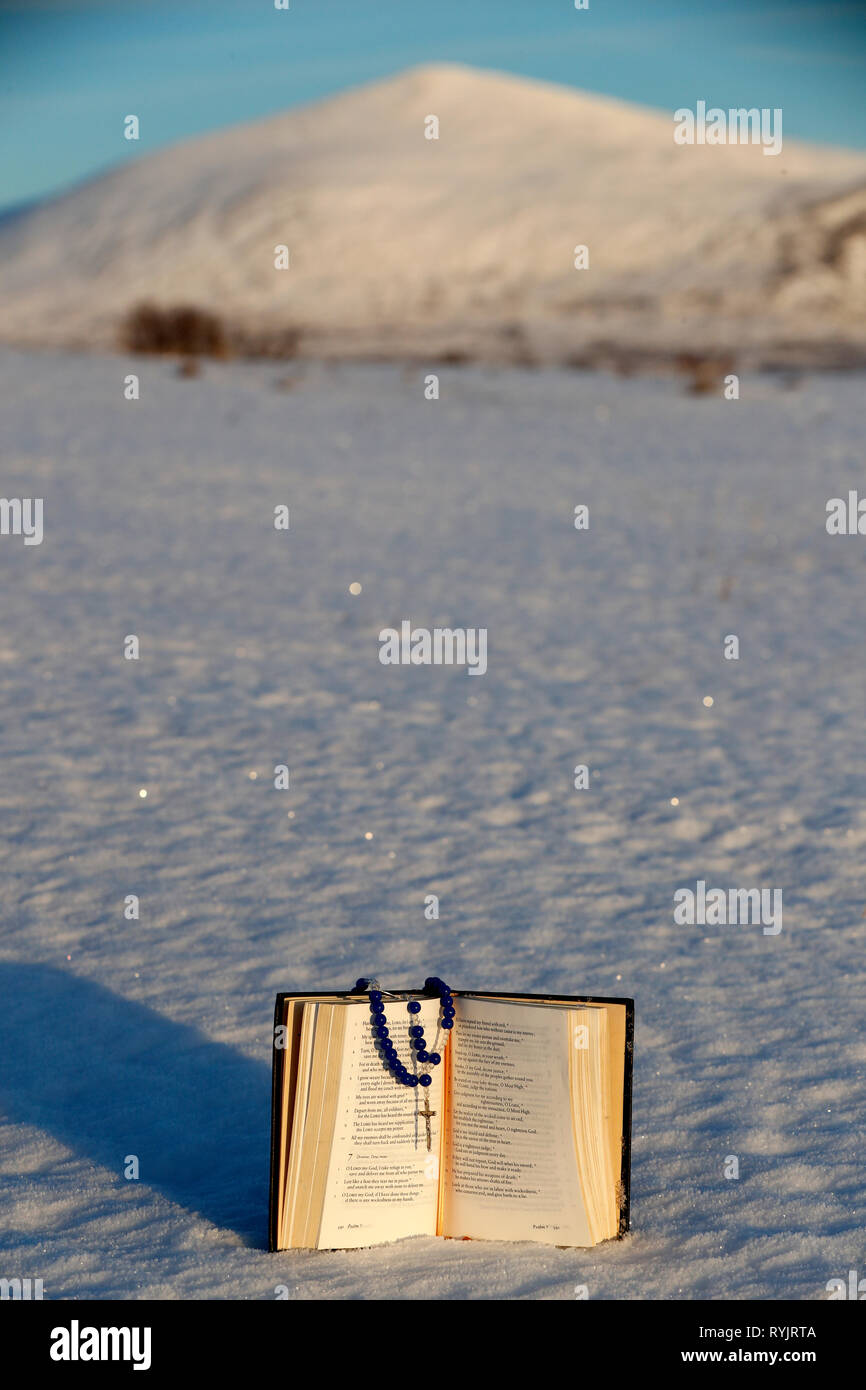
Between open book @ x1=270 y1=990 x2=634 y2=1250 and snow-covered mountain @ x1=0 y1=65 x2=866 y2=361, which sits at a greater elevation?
snow-covered mountain @ x1=0 y1=65 x2=866 y2=361

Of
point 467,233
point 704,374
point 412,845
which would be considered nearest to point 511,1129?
point 412,845

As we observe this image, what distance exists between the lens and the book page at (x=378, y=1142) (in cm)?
289

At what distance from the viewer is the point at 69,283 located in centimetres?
6625

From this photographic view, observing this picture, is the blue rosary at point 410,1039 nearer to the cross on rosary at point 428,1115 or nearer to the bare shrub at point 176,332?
the cross on rosary at point 428,1115

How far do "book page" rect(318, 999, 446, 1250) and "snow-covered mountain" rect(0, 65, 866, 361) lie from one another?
3967 centimetres

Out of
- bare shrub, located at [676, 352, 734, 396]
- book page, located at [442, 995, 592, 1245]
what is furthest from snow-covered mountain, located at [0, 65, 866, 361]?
book page, located at [442, 995, 592, 1245]

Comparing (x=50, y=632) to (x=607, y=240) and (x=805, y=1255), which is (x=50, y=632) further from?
(x=607, y=240)

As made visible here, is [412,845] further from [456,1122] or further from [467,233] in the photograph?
[467,233]

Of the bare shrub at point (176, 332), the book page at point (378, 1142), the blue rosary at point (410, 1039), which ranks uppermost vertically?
the bare shrub at point (176, 332)

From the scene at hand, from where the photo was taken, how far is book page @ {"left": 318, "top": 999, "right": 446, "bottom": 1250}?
289 centimetres

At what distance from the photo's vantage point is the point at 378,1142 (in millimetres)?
2900

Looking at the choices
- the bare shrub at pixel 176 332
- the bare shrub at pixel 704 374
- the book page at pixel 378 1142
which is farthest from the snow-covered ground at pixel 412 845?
the bare shrub at pixel 176 332

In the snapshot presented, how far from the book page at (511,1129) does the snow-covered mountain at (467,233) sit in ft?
130

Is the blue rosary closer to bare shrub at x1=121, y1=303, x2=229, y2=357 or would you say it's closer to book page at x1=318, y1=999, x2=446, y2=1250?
book page at x1=318, y1=999, x2=446, y2=1250
